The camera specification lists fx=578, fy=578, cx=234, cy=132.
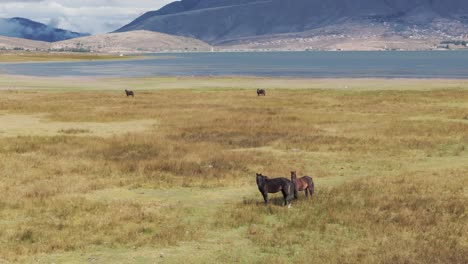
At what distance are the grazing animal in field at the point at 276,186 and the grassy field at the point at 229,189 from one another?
0.48 meters

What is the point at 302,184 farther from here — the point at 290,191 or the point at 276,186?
the point at 276,186

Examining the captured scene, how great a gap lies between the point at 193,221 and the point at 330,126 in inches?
1010

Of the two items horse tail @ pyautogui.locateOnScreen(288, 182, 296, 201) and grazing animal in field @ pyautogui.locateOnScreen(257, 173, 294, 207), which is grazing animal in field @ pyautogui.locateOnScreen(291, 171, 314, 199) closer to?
horse tail @ pyautogui.locateOnScreen(288, 182, 296, 201)

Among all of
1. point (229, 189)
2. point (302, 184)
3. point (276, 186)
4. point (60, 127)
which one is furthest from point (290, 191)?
point (60, 127)

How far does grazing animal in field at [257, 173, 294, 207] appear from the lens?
19703 millimetres

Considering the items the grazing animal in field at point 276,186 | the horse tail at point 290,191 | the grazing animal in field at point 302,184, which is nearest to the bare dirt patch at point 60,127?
the grazing animal in field at point 302,184

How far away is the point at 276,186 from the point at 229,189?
393 cm

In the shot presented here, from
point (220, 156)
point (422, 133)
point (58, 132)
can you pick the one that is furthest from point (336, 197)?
point (58, 132)

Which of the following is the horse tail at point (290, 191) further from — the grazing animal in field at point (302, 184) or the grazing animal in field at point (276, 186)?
the grazing animal in field at point (302, 184)

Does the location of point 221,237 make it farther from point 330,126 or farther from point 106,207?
point 330,126

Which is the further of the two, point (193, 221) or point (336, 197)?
point (336, 197)

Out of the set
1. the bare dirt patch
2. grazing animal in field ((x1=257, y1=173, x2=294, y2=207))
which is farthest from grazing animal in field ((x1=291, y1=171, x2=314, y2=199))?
the bare dirt patch

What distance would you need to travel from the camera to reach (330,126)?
42500 millimetres

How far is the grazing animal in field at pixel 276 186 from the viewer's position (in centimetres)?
1970
